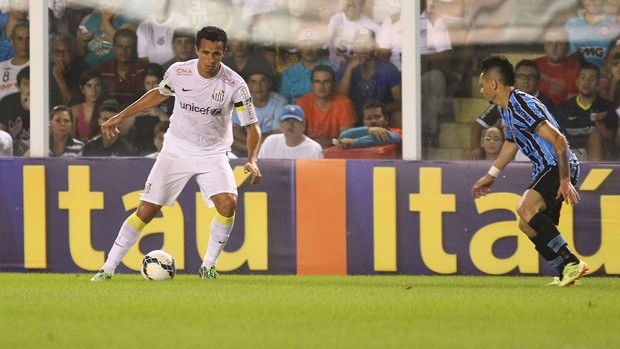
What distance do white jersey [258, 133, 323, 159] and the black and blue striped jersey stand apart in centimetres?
306

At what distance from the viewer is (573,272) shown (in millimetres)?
11094

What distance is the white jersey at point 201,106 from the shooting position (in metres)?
12.0

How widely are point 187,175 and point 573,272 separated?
3424 millimetres

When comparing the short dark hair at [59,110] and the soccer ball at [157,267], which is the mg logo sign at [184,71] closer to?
the soccer ball at [157,267]

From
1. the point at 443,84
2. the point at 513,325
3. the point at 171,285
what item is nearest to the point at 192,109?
the point at 171,285

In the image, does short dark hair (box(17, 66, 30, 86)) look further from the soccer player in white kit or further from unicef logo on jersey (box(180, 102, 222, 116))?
unicef logo on jersey (box(180, 102, 222, 116))

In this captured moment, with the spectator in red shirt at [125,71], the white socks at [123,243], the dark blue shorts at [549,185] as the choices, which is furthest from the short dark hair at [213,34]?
the dark blue shorts at [549,185]

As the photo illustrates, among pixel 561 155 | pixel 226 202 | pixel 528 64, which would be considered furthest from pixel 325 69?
pixel 561 155

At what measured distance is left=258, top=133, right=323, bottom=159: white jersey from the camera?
1387 cm

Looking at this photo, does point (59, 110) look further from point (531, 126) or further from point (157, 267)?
point (531, 126)

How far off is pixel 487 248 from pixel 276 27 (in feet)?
10.1

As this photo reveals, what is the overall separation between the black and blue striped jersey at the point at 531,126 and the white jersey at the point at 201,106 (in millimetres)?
2362

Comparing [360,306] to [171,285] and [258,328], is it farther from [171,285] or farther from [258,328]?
[171,285]

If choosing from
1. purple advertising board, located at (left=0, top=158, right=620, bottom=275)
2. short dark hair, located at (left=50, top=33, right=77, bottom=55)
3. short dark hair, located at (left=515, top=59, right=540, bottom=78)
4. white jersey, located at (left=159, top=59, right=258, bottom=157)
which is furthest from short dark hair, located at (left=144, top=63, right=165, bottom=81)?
short dark hair, located at (left=515, top=59, right=540, bottom=78)
